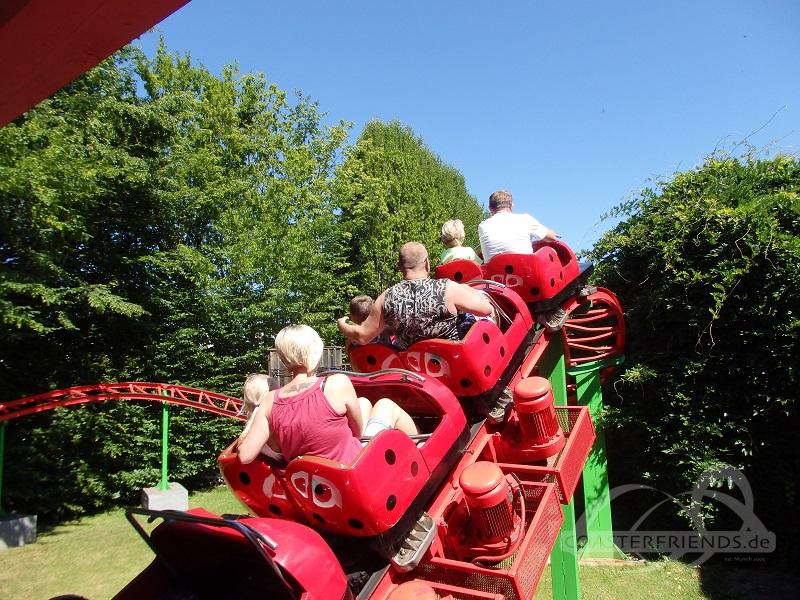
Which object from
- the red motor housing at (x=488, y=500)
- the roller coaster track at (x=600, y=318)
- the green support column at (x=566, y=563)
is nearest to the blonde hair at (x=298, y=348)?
the red motor housing at (x=488, y=500)

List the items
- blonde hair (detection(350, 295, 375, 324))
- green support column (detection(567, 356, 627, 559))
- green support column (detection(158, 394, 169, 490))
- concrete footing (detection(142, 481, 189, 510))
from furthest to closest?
green support column (detection(158, 394, 169, 490))
concrete footing (detection(142, 481, 189, 510))
green support column (detection(567, 356, 627, 559))
blonde hair (detection(350, 295, 375, 324))

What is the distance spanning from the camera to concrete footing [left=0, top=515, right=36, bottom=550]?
565 cm

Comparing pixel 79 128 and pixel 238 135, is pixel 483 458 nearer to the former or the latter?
pixel 79 128

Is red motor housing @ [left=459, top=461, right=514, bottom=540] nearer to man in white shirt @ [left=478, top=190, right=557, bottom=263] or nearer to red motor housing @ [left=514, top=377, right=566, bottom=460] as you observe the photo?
red motor housing @ [left=514, top=377, right=566, bottom=460]

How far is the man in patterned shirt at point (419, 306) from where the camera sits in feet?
10.5

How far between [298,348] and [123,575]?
3.94m

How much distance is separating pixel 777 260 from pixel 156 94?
1169 centimetres

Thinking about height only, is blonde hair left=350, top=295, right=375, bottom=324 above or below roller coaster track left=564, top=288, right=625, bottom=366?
above

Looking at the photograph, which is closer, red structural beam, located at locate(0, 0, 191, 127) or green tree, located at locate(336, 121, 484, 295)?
red structural beam, located at locate(0, 0, 191, 127)

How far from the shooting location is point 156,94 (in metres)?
11.5

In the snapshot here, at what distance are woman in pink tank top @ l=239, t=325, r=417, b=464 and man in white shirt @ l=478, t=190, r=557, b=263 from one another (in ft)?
7.84

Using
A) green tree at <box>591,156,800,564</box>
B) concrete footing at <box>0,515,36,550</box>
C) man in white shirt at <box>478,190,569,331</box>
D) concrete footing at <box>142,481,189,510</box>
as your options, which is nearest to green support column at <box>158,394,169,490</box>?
concrete footing at <box>142,481,189,510</box>

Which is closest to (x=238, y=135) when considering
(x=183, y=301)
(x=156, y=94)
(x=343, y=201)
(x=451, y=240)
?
(x=156, y=94)

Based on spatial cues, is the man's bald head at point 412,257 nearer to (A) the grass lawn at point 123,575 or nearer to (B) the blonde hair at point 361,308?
(B) the blonde hair at point 361,308
